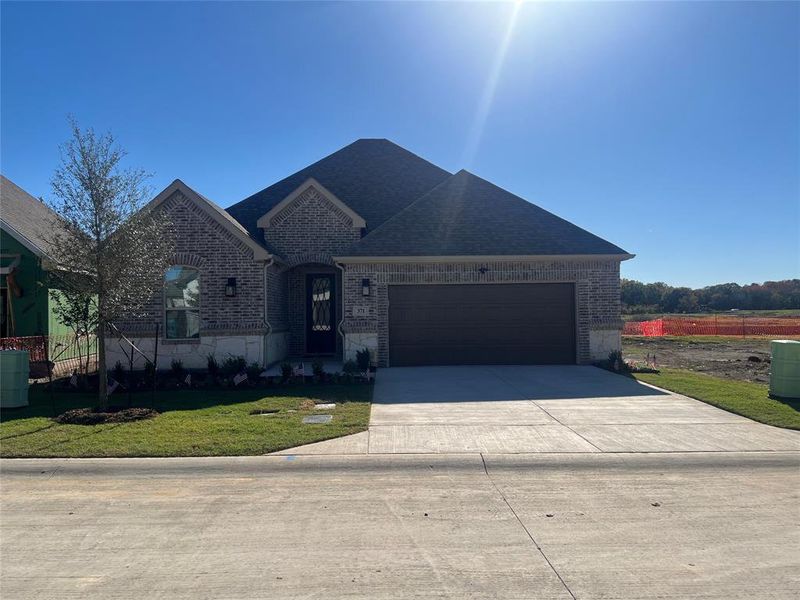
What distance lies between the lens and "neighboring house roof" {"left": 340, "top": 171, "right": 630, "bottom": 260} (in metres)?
15.1

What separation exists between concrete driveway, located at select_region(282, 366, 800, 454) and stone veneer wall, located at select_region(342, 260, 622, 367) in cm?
237

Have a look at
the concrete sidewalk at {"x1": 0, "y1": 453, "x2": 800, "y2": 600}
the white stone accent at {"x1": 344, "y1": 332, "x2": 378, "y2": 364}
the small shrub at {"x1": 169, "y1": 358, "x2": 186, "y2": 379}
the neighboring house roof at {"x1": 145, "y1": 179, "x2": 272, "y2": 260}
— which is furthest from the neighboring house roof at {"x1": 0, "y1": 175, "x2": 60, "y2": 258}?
the concrete sidewalk at {"x1": 0, "y1": 453, "x2": 800, "y2": 600}

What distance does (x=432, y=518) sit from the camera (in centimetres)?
497

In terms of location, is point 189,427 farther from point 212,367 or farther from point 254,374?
point 212,367

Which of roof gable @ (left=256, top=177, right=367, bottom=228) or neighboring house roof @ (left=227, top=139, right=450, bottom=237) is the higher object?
neighboring house roof @ (left=227, top=139, right=450, bottom=237)

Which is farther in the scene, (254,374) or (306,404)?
(254,374)

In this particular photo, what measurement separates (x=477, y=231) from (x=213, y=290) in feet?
25.0

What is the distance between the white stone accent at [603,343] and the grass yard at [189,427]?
7.43 m

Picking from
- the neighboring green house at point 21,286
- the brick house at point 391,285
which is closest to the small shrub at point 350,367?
the brick house at point 391,285

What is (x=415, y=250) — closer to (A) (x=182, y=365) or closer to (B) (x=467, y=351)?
(B) (x=467, y=351)

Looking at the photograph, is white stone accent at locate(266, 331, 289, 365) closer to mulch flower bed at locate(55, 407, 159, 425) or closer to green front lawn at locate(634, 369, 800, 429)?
mulch flower bed at locate(55, 407, 159, 425)

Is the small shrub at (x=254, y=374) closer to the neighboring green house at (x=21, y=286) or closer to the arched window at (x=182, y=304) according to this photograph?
the arched window at (x=182, y=304)

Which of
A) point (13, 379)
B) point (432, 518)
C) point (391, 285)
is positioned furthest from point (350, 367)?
point (432, 518)

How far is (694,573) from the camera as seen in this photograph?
3963 millimetres
